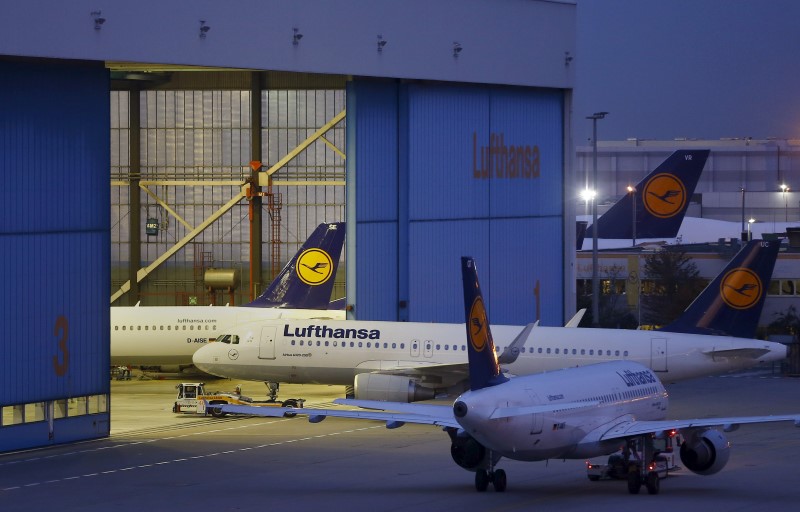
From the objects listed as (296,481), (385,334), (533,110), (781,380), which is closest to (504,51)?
(533,110)

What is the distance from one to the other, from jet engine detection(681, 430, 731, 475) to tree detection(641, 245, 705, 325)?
50.5 meters

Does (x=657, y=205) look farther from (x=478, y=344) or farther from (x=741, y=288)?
(x=478, y=344)

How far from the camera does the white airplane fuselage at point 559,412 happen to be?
108 feet

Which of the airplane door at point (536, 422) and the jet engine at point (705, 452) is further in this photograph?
the jet engine at point (705, 452)

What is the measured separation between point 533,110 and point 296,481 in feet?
97.9

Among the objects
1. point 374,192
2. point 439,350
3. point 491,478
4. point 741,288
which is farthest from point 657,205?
point 491,478

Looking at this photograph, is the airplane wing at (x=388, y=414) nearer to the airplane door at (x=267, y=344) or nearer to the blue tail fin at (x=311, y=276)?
the airplane door at (x=267, y=344)

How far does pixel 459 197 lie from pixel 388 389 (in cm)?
1174

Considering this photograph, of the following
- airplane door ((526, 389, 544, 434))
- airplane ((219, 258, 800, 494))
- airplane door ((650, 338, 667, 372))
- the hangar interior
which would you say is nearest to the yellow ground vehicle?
airplane door ((650, 338, 667, 372))

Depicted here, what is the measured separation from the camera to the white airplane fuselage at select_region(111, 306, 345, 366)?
210ft

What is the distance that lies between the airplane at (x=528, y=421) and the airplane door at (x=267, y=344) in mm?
17914

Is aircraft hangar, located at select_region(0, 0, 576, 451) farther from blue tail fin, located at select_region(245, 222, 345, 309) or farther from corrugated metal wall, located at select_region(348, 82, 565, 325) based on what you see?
blue tail fin, located at select_region(245, 222, 345, 309)

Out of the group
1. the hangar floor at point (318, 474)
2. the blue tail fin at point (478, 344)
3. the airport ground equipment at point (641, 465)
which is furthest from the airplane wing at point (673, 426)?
the blue tail fin at point (478, 344)

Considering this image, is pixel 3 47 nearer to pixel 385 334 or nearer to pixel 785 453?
pixel 385 334
